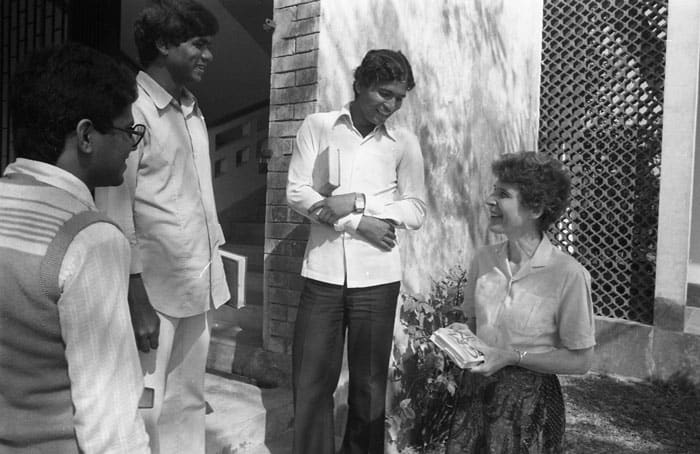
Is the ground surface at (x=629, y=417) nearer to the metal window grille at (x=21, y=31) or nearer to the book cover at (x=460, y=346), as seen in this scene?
the book cover at (x=460, y=346)

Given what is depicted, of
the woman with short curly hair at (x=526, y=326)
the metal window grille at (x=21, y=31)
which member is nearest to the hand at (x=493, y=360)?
the woman with short curly hair at (x=526, y=326)

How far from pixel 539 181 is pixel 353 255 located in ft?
3.16

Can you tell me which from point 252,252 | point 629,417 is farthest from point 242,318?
point 629,417

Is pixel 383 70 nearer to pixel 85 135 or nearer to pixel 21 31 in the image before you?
pixel 85 135

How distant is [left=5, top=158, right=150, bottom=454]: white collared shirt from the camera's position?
111 cm

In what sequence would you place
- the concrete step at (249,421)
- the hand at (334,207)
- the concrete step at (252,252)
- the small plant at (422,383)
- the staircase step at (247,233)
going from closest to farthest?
the hand at (334,207) → the concrete step at (249,421) → the small plant at (422,383) → the concrete step at (252,252) → the staircase step at (247,233)

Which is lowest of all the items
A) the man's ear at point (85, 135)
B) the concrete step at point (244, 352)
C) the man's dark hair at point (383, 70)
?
the concrete step at point (244, 352)

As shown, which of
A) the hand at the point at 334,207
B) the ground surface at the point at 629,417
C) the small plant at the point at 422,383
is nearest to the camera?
the hand at the point at 334,207

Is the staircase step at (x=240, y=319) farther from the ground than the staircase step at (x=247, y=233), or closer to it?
closer to it

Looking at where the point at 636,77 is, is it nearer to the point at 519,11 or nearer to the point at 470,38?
the point at 519,11

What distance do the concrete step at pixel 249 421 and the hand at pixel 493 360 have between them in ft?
5.46

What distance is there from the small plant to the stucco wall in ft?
2.04

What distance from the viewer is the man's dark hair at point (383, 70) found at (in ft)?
9.59

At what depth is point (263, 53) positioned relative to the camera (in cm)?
777
